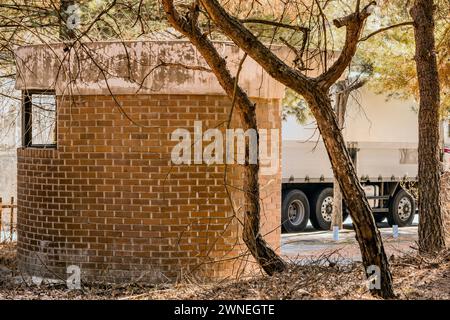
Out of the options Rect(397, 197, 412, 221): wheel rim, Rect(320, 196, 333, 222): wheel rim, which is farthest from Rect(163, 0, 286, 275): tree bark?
Rect(397, 197, 412, 221): wheel rim

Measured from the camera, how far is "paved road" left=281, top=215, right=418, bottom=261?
59.4 ft

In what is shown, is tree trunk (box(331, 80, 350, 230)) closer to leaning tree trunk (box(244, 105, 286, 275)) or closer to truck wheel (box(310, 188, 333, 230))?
truck wheel (box(310, 188, 333, 230))

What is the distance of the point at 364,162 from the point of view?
23.7 meters

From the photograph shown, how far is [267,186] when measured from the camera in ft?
40.4

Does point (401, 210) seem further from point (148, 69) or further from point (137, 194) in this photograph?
point (148, 69)

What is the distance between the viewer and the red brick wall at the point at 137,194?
11.5 meters

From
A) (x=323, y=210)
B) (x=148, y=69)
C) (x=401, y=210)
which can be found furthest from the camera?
(x=401, y=210)

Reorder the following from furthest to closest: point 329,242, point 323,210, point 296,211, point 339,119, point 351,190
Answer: point 323,210 → point 296,211 → point 339,119 → point 329,242 → point 351,190

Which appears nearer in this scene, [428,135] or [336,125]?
[336,125]

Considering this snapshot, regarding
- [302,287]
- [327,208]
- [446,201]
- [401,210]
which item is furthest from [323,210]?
[302,287]

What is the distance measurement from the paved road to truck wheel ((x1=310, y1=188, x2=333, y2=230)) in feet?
0.82

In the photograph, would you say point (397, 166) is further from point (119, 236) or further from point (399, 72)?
point (119, 236)

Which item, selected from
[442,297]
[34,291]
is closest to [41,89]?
[34,291]

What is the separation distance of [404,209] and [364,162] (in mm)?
2002
